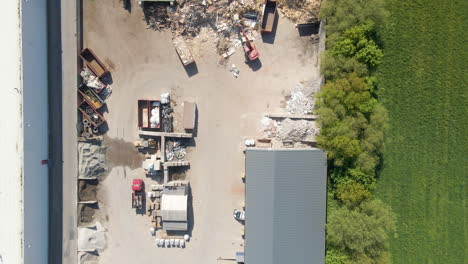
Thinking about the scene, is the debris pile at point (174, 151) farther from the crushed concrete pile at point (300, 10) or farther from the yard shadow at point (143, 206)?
the crushed concrete pile at point (300, 10)

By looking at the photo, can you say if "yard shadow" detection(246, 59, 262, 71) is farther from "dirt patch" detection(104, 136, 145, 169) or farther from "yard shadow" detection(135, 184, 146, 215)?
"yard shadow" detection(135, 184, 146, 215)

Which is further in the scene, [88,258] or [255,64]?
[88,258]

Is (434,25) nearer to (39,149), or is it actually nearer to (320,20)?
(320,20)

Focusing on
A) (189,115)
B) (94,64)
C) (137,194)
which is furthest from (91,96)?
(137,194)

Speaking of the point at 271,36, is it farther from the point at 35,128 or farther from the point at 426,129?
the point at 35,128

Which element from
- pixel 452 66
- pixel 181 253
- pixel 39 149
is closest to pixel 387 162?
Result: pixel 452 66

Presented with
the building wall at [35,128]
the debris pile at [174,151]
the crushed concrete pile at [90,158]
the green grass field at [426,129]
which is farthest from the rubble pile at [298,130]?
the building wall at [35,128]

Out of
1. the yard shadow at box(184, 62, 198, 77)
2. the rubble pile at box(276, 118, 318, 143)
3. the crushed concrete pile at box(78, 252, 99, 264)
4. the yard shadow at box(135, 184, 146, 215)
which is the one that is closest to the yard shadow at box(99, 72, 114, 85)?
the yard shadow at box(184, 62, 198, 77)
